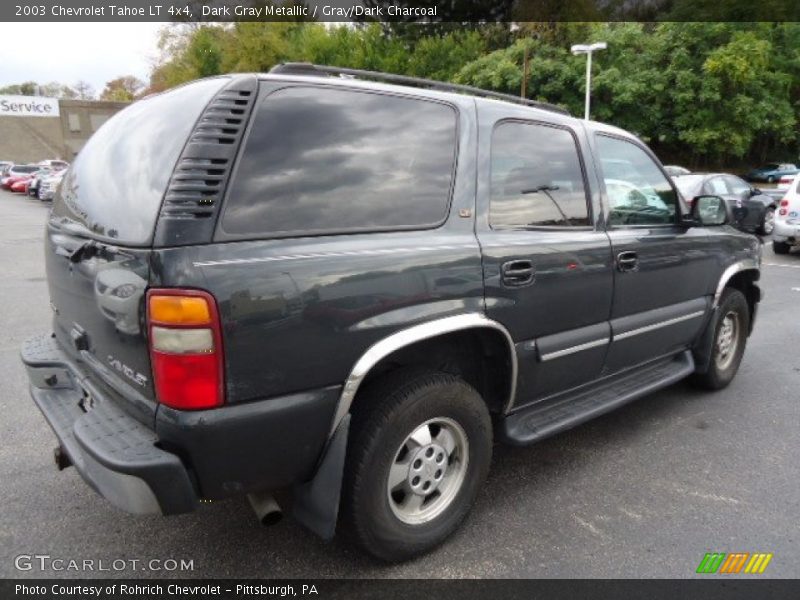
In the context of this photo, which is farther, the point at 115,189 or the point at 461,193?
the point at 461,193

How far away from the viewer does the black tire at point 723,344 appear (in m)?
4.39

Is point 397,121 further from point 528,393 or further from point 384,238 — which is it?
point 528,393

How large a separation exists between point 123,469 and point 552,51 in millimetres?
30906

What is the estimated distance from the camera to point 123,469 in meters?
1.90

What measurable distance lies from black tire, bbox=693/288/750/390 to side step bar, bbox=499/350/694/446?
0.42m

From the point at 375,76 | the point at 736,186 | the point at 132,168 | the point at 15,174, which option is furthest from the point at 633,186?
the point at 15,174

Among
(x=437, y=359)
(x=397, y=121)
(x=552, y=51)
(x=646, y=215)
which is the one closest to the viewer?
(x=397, y=121)

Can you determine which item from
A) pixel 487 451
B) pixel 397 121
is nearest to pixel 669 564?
pixel 487 451

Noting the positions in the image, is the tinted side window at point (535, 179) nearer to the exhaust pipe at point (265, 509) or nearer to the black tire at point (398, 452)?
the black tire at point (398, 452)

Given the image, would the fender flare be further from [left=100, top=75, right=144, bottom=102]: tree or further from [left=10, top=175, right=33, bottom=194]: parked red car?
[left=100, top=75, right=144, bottom=102]: tree

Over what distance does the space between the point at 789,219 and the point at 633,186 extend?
9596mm

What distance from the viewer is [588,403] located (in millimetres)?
3287

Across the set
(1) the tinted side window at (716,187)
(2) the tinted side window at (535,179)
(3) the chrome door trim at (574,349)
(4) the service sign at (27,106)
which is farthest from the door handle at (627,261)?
(4) the service sign at (27,106)

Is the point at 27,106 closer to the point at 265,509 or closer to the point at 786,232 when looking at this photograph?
the point at 786,232
